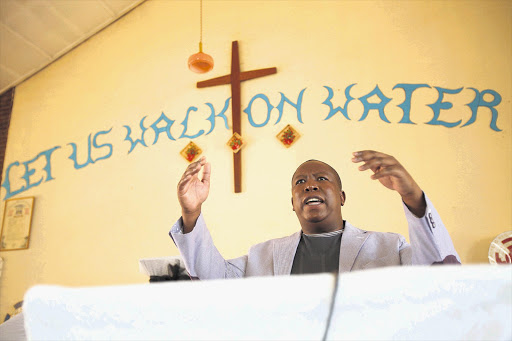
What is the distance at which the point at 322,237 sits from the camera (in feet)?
6.36

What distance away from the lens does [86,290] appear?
0.55 m

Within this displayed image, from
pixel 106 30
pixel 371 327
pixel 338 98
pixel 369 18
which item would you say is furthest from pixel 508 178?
pixel 106 30

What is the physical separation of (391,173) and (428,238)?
29 cm

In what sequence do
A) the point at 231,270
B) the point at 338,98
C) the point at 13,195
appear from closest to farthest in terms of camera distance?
1. the point at 231,270
2. the point at 338,98
3. the point at 13,195

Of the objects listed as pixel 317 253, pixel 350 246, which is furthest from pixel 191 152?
pixel 350 246

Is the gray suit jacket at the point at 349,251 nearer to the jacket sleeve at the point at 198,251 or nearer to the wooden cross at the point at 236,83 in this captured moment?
the jacket sleeve at the point at 198,251

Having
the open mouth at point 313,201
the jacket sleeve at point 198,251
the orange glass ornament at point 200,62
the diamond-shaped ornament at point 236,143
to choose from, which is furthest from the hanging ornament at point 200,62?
the jacket sleeve at point 198,251

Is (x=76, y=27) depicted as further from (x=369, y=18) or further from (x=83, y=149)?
(x=369, y=18)

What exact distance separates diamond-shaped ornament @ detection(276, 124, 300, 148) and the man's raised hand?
2.03 m

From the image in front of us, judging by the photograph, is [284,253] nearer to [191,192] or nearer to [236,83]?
[191,192]

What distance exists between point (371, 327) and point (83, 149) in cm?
414

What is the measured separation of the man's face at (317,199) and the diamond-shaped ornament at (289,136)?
131 centimetres

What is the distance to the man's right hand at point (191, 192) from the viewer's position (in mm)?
1521

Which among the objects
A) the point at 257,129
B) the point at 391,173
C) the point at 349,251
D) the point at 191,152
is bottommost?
the point at 349,251
